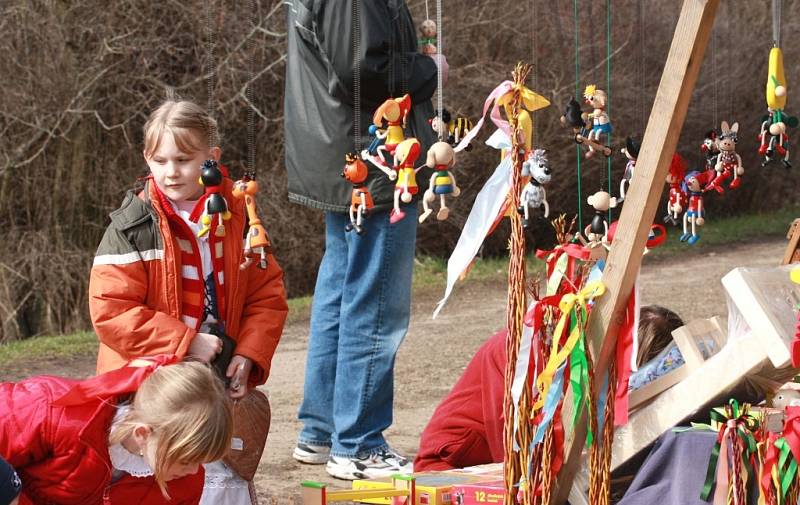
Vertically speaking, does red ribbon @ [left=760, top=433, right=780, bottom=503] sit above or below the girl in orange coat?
below

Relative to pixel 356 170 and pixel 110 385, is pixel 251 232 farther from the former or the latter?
pixel 110 385

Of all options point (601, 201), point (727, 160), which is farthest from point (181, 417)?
point (727, 160)

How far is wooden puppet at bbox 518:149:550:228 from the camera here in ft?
9.39

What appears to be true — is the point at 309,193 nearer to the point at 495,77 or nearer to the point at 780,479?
the point at 780,479

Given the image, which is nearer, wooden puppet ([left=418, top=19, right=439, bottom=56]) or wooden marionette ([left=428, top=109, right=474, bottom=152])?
wooden marionette ([left=428, top=109, right=474, bottom=152])

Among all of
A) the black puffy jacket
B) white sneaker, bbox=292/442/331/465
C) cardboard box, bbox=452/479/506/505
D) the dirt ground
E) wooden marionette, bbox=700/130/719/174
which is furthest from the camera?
the dirt ground

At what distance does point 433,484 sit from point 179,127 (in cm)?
118

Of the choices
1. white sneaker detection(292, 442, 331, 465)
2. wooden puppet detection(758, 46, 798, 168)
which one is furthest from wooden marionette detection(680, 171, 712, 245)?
white sneaker detection(292, 442, 331, 465)

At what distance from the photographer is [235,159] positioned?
10117mm

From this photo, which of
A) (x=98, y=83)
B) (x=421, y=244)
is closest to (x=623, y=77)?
(x=421, y=244)

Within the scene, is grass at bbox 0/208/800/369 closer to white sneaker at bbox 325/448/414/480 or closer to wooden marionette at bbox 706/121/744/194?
white sneaker at bbox 325/448/414/480

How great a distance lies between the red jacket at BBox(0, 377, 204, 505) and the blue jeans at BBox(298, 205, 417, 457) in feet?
5.12

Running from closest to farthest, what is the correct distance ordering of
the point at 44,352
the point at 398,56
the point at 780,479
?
the point at 780,479 → the point at 398,56 → the point at 44,352

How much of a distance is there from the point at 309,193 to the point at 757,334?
1.94 metres
